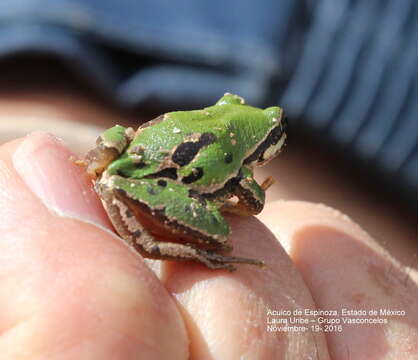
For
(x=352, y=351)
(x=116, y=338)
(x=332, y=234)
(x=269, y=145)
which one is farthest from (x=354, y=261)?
(x=116, y=338)

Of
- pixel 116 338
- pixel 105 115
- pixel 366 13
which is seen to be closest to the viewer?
pixel 116 338

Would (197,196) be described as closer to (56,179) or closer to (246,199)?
(246,199)

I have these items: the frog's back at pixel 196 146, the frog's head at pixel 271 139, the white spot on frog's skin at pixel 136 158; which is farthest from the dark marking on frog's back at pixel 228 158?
the white spot on frog's skin at pixel 136 158

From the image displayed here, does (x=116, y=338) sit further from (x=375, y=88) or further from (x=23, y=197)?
(x=375, y=88)

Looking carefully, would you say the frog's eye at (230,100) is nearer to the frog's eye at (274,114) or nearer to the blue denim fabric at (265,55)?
the frog's eye at (274,114)

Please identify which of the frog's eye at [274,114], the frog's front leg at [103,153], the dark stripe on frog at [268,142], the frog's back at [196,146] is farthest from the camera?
the frog's eye at [274,114]

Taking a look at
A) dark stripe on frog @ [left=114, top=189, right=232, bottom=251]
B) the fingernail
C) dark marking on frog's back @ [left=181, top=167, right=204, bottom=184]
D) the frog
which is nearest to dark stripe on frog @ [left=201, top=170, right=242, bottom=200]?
the frog
